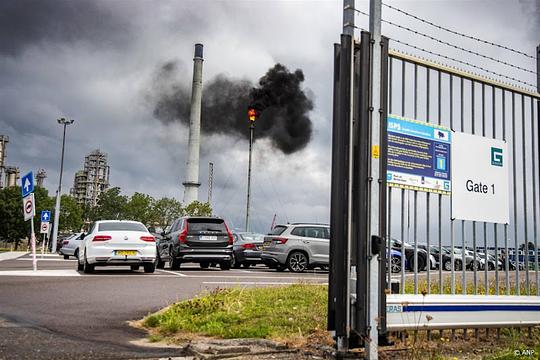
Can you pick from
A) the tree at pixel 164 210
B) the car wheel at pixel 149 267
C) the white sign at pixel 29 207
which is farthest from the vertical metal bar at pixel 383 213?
the tree at pixel 164 210

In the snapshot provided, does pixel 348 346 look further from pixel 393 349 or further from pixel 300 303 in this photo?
pixel 300 303

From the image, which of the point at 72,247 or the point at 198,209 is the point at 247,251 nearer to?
the point at 72,247

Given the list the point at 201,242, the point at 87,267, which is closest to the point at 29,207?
the point at 87,267

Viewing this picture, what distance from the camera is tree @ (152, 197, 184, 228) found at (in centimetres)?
7481

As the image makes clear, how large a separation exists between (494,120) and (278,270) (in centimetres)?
1464

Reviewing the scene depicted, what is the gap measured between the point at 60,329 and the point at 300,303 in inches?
126

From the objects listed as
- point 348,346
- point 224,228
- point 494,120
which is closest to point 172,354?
point 348,346

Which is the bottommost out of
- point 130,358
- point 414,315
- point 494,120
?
point 130,358

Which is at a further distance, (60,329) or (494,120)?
(60,329)

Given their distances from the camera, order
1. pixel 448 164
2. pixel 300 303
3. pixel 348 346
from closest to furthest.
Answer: pixel 348 346, pixel 448 164, pixel 300 303

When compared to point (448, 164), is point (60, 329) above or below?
below

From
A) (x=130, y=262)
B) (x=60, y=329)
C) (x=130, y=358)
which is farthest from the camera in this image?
(x=130, y=262)

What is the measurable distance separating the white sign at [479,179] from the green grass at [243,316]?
204 cm

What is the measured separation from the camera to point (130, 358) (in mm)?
5410
